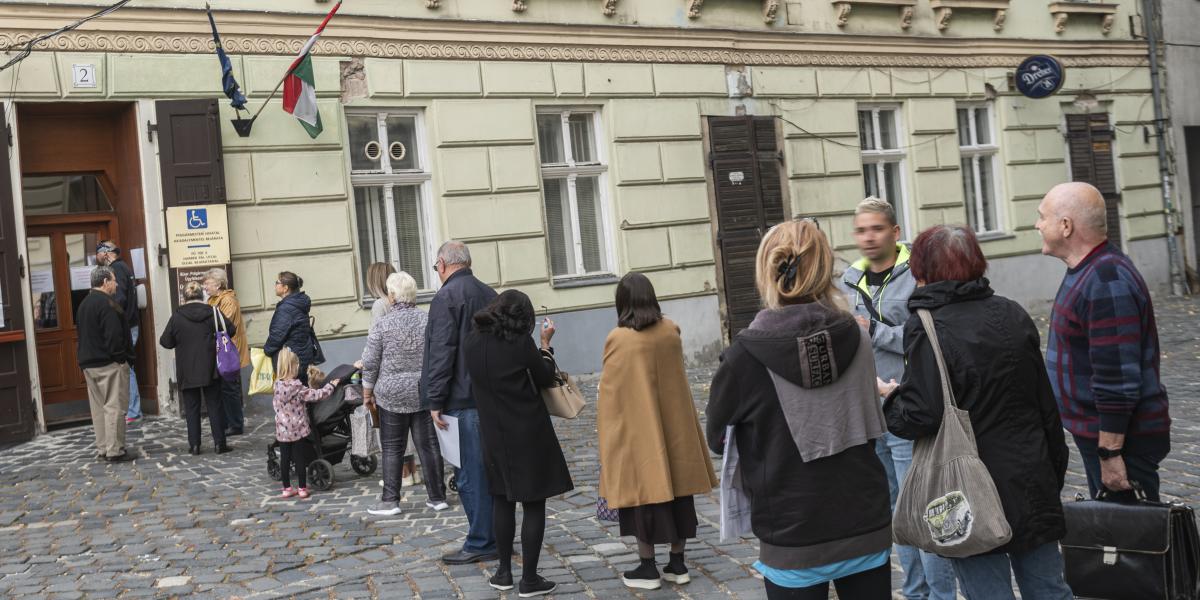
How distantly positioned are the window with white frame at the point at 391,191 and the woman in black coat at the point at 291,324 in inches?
115

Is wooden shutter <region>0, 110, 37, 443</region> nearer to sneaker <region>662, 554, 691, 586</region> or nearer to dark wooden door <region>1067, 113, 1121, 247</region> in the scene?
sneaker <region>662, 554, 691, 586</region>

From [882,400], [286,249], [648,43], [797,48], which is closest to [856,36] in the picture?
[797,48]

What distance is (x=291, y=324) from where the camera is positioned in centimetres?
1034

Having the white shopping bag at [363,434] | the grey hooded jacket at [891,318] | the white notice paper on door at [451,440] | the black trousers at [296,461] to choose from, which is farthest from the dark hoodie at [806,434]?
the black trousers at [296,461]

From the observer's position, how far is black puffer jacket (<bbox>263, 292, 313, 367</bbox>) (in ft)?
33.9

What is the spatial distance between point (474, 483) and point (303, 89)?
7030 mm

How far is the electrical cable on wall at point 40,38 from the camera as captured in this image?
11.1 metres

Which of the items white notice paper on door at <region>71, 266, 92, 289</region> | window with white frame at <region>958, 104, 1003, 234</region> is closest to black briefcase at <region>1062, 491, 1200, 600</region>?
white notice paper on door at <region>71, 266, 92, 289</region>

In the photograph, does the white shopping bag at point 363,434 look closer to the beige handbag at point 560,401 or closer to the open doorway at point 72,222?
the beige handbag at point 560,401

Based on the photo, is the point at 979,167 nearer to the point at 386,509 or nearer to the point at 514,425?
the point at 386,509

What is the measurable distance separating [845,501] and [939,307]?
71cm

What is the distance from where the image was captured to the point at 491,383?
5.99 metres

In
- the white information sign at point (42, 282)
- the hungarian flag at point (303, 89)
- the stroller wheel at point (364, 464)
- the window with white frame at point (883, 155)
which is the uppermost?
the hungarian flag at point (303, 89)

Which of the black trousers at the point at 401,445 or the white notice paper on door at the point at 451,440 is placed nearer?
the white notice paper on door at the point at 451,440
